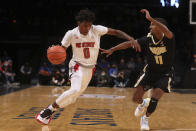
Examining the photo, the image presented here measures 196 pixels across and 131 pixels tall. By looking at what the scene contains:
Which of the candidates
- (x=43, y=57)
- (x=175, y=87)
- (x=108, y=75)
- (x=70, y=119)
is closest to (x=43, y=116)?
(x=70, y=119)

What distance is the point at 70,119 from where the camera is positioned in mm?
5562

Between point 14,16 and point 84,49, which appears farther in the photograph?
point 14,16

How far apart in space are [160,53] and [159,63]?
0.17 metres

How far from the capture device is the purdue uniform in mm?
4875

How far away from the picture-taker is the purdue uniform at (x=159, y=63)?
488cm

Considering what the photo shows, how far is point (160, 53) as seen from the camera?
194 inches

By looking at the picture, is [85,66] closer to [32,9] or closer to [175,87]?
[175,87]

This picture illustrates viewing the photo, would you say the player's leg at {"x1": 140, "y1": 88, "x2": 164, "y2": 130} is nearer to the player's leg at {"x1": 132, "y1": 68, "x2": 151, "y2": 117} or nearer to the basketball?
the player's leg at {"x1": 132, "y1": 68, "x2": 151, "y2": 117}

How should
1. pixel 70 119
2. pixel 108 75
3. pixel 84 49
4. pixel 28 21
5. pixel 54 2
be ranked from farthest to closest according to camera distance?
pixel 28 21 → pixel 54 2 → pixel 108 75 → pixel 70 119 → pixel 84 49

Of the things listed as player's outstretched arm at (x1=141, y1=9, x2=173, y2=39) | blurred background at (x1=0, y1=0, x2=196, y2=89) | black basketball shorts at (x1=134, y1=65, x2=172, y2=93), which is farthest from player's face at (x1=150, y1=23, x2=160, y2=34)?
blurred background at (x1=0, y1=0, x2=196, y2=89)

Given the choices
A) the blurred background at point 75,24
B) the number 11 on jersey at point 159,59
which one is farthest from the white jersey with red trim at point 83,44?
the blurred background at point 75,24

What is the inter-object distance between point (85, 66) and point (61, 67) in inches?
441

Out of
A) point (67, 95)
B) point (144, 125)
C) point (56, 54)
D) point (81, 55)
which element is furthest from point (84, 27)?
point (144, 125)

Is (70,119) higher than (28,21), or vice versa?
(28,21)
